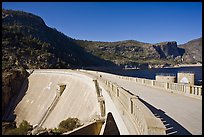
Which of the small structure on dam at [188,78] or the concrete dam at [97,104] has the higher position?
the small structure on dam at [188,78]

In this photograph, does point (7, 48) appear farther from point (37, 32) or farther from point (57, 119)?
point (57, 119)

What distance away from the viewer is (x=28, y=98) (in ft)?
141

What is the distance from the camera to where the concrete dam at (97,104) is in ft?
23.1

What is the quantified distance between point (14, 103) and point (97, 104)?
32.2m

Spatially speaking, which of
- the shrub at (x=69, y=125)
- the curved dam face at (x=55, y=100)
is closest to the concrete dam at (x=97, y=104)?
the curved dam face at (x=55, y=100)

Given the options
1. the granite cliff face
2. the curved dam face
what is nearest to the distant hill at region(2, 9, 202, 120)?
the granite cliff face

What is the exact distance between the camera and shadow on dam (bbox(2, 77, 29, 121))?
4174cm

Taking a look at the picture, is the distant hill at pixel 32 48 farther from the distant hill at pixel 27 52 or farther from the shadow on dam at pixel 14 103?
the shadow on dam at pixel 14 103

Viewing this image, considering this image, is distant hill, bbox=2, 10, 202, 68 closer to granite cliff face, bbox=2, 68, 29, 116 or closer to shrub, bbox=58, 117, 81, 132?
granite cliff face, bbox=2, 68, 29, 116

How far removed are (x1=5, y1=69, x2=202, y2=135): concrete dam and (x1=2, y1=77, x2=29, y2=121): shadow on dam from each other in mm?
512

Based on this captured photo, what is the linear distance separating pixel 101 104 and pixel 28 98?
29122 millimetres

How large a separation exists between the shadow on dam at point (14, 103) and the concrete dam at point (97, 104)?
512mm

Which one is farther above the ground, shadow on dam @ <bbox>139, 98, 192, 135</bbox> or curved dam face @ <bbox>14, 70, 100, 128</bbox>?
shadow on dam @ <bbox>139, 98, 192, 135</bbox>

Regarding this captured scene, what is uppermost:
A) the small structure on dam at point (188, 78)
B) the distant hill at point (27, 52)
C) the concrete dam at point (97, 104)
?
the distant hill at point (27, 52)
